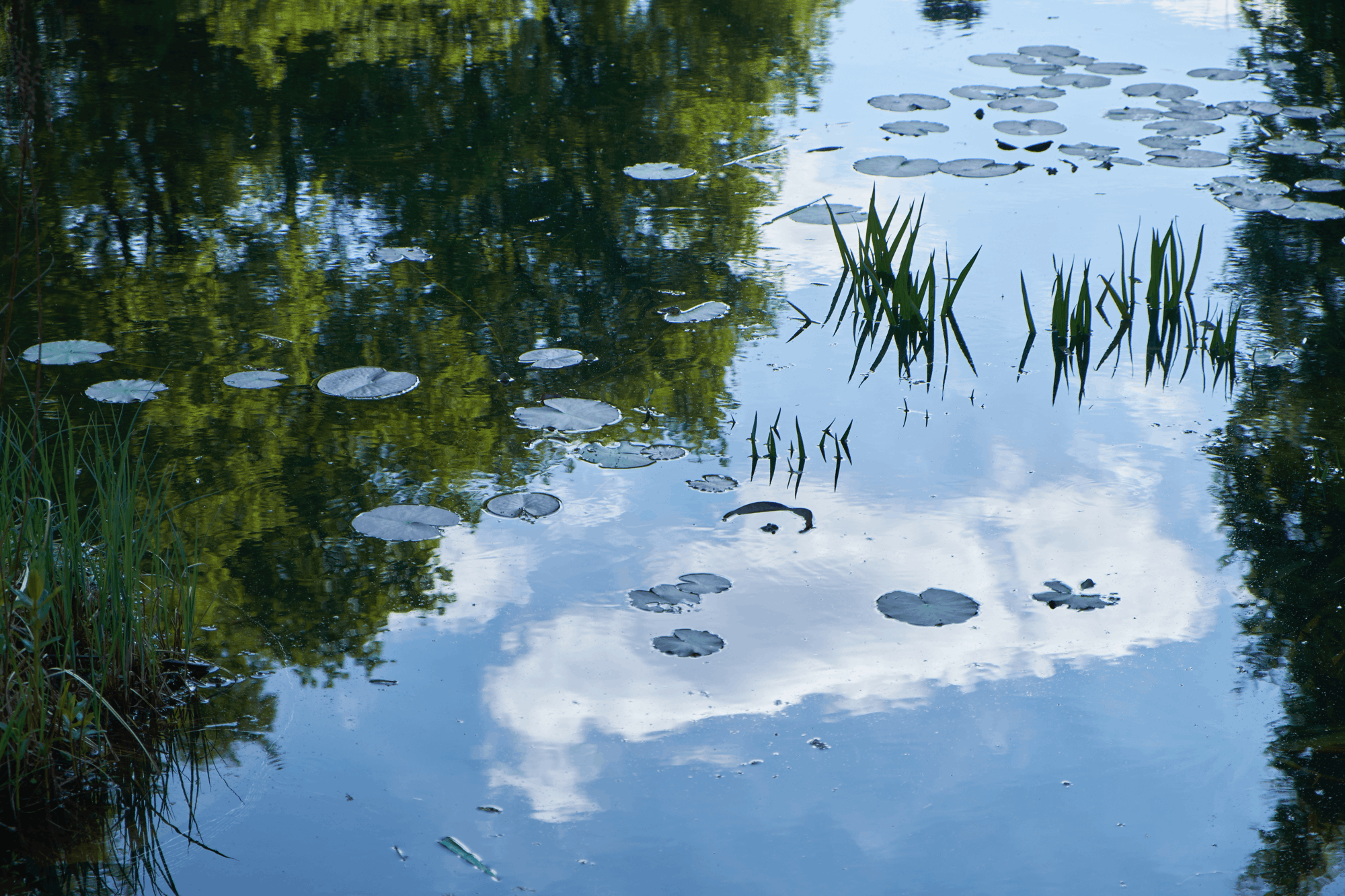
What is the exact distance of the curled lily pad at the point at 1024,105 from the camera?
583 cm

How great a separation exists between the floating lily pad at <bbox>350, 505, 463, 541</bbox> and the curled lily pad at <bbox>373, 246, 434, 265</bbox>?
64.8 inches

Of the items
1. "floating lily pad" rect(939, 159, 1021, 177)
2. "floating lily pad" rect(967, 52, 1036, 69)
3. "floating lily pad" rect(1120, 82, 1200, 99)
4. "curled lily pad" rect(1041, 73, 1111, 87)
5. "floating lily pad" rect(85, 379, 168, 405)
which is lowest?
"floating lily pad" rect(85, 379, 168, 405)

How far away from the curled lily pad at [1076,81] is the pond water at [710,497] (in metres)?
0.46

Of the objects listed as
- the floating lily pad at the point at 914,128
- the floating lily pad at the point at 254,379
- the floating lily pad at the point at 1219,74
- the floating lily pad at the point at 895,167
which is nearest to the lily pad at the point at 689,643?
the floating lily pad at the point at 254,379

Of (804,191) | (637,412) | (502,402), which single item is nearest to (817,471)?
(637,412)

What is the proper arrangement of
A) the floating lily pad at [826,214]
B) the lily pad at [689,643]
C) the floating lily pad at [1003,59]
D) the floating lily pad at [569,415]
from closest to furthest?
the lily pad at [689,643] → the floating lily pad at [569,415] → the floating lily pad at [826,214] → the floating lily pad at [1003,59]

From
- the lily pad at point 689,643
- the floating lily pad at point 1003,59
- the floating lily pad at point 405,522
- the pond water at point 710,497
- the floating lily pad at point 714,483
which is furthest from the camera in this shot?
the floating lily pad at point 1003,59

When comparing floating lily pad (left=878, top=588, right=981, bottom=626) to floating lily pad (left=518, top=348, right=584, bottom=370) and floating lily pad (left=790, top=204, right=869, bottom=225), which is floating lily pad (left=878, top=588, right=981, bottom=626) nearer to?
floating lily pad (left=518, top=348, right=584, bottom=370)

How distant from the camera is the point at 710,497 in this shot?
2.88 m

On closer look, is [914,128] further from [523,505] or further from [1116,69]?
[523,505]

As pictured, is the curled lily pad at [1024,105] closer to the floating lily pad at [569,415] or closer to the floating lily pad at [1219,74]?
the floating lily pad at [1219,74]

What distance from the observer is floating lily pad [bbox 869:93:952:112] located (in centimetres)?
585

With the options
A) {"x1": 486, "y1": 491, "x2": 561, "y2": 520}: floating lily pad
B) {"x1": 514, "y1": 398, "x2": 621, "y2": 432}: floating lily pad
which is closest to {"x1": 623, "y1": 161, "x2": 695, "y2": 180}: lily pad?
{"x1": 514, "y1": 398, "x2": 621, "y2": 432}: floating lily pad

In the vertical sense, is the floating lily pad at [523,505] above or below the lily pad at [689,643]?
above
